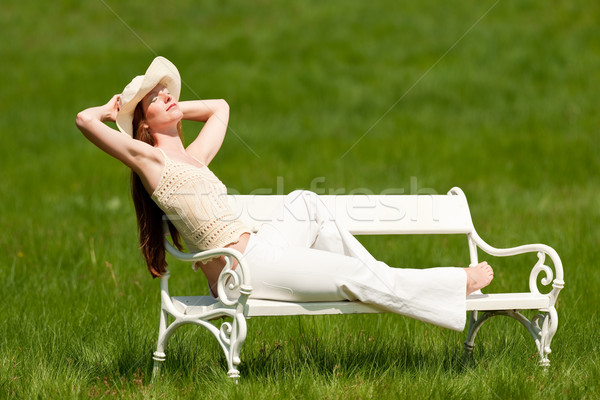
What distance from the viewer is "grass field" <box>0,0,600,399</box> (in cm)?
392

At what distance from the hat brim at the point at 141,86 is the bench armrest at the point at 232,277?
2.43 feet

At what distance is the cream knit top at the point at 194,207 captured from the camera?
377 cm

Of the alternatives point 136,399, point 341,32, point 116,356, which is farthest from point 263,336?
point 341,32

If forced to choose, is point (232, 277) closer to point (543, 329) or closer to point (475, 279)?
point (475, 279)

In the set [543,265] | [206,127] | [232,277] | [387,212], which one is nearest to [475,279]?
[543,265]

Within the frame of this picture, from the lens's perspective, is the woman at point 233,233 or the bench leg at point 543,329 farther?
the bench leg at point 543,329

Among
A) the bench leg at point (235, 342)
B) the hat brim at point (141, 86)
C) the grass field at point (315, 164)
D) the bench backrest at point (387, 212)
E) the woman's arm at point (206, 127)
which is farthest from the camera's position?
the bench backrest at point (387, 212)

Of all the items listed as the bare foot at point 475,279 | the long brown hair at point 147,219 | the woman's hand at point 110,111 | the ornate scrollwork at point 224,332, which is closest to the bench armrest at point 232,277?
the ornate scrollwork at point 224,332

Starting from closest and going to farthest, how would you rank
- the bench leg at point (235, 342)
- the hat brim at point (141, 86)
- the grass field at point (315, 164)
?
the bench leg at point (235, 342) < the hat brim at point (141, 86) < the grass field at point (315, 164)

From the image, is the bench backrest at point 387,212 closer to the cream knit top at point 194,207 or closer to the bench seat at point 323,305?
the cream knit top at point 194,207

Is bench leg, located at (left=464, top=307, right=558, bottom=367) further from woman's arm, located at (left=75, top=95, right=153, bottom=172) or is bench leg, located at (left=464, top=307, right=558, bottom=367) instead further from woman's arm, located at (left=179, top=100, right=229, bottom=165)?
woman's arm, located at (left=75, top=95, right=153, bottom=172)

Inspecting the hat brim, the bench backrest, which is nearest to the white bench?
the bench backrest

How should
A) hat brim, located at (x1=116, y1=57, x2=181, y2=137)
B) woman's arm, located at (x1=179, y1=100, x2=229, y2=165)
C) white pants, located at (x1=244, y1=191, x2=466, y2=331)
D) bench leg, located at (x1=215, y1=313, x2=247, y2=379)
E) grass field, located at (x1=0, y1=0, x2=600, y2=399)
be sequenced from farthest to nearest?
woman's arm, located at (x1=179, y1=100, x2=229, y2=165), grass field, located at (x1=0, y1=0, x2=600, y2=399), hat brim, located at (x1=116, y1=57, x2=181, y2=137), white pants, located at (x1=244, y1=191, x2=466, y2=331), bench leg, located at (x1=215, y1=313, x2=247, y2=379)

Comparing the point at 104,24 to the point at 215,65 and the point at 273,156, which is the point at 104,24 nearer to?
the point at 215,65
